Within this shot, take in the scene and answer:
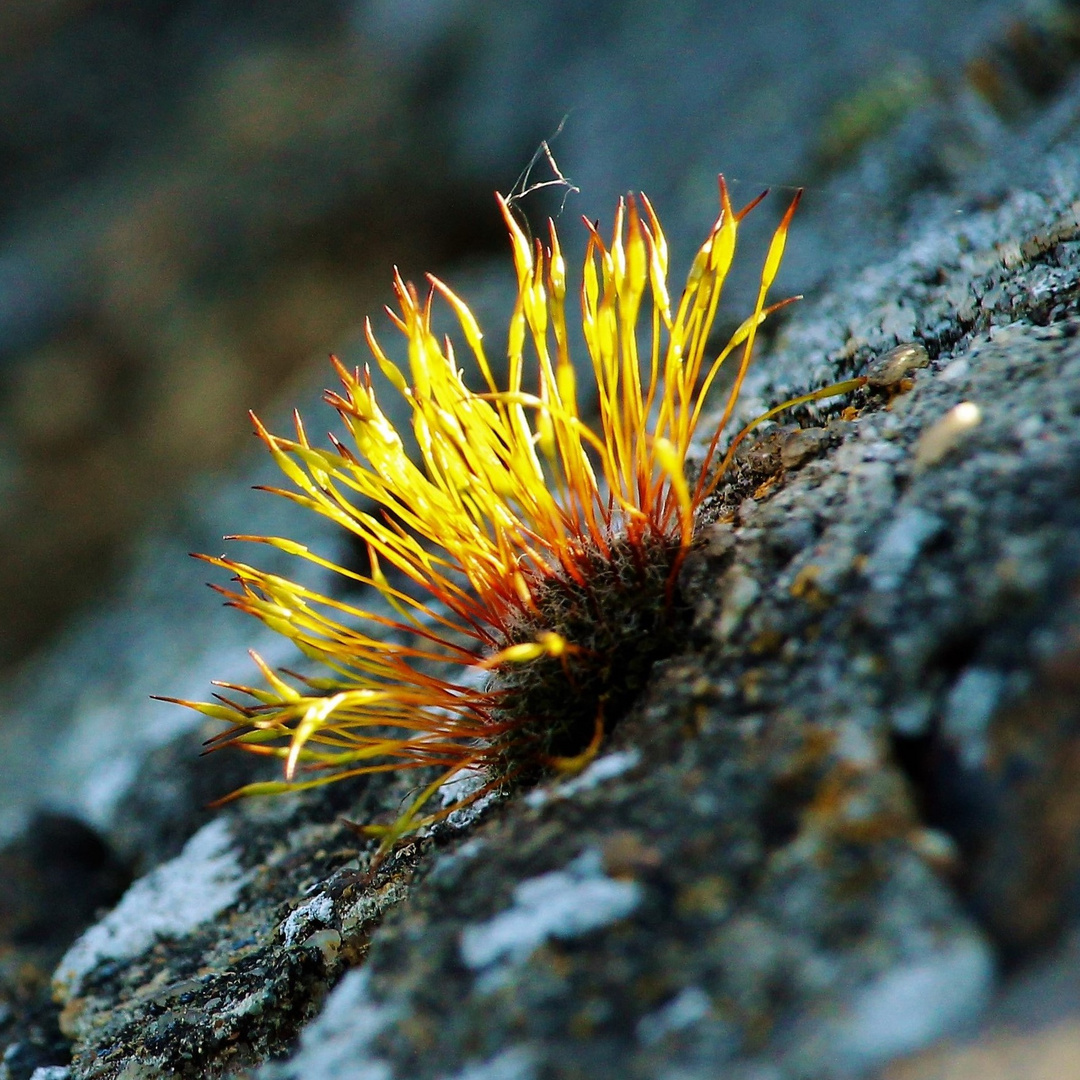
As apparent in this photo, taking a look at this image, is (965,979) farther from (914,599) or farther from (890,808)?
(914,599)

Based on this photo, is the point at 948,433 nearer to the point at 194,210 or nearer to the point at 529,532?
the point at 529,532

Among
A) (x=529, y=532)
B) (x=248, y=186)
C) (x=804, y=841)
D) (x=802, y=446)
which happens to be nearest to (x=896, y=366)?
(x=802, y=446)

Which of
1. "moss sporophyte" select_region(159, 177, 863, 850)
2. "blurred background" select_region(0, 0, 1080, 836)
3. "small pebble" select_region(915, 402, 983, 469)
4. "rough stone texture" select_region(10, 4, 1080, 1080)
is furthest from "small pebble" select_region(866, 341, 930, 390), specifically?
"blurred background" select_region(0, 0, 1080, 836)

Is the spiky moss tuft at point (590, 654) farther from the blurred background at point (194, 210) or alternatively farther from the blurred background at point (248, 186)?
the blurred background at point (194, 210)

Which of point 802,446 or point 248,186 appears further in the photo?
point 248,186

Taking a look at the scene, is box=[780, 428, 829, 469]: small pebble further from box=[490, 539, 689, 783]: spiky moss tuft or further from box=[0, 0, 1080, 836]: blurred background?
box=[0, 0, 1080, 836]: blurred background
